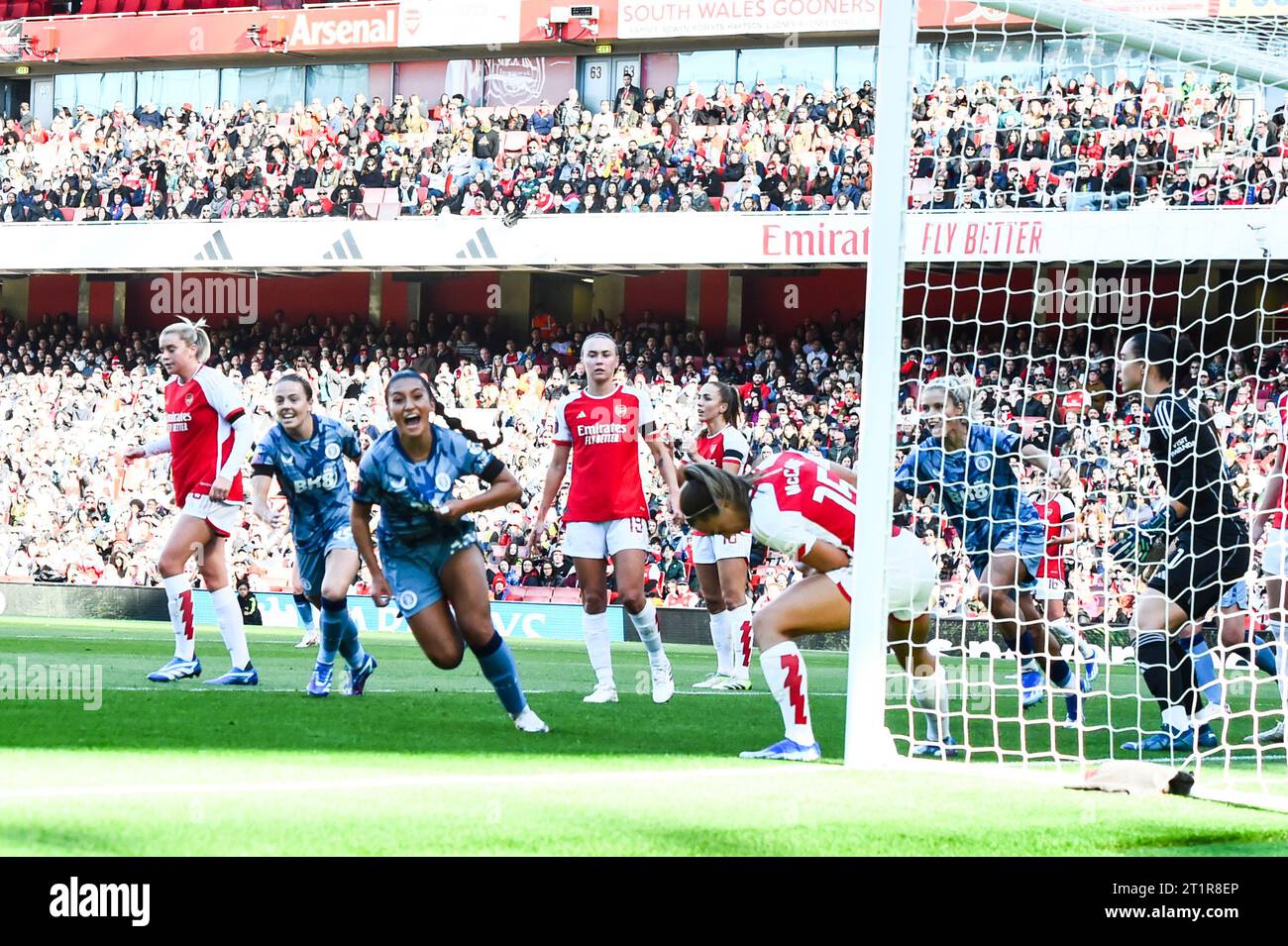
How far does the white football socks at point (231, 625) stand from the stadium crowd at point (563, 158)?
11047mm

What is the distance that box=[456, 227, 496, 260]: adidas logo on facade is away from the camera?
2731cm

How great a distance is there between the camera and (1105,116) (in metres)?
20.0

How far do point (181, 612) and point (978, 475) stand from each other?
5.22 m

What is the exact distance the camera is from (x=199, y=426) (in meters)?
11.5

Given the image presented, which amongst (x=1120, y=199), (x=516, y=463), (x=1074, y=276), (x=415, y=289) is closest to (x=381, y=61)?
(x=415, y=289)

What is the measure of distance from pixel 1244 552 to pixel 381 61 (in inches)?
1019

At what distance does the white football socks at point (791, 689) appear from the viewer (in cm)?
816

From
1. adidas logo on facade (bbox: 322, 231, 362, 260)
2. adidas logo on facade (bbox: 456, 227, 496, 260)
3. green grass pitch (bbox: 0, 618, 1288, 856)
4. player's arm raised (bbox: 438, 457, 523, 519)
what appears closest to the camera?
green grass pitch (bbox: 0, 618, 1288, 856)

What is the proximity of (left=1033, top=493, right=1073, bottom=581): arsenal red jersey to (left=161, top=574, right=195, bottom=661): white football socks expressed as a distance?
18.5ft

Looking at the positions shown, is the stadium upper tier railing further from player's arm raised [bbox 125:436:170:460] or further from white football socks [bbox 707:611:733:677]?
player's arm raised [bbox 125:436:170:460]

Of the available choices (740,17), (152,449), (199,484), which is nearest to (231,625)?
(199,484)

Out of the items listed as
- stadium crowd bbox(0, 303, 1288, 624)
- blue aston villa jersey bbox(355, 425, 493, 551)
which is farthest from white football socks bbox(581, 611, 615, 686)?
stadium crowd bbox(0, 303, 1288, 624)

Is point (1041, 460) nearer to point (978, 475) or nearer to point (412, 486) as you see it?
point (978, 475)

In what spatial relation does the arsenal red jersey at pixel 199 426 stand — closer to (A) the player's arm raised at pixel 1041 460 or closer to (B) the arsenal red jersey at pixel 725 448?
(B) the arsenal red jersey at pixel 725 448
